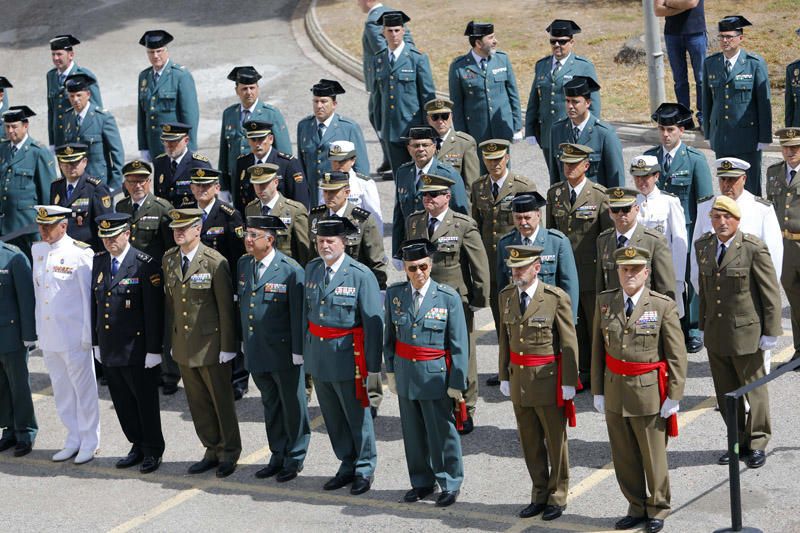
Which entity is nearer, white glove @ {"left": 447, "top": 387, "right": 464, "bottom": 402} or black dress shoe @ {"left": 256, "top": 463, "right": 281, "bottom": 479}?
white glove @ {"left": 447, "top": 387, "right": 464, "bottom": 402}

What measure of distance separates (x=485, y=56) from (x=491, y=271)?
11.0 feet

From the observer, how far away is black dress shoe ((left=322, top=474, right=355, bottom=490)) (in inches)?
433

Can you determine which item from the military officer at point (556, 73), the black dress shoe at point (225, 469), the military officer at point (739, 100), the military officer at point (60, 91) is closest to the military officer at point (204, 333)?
the black dress shoe at point (225, 469)

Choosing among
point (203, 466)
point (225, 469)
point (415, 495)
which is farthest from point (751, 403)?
point (203, 466)

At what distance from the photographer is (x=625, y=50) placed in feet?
67.6

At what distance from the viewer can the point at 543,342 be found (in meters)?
10.1

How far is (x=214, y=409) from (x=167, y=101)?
5.02m

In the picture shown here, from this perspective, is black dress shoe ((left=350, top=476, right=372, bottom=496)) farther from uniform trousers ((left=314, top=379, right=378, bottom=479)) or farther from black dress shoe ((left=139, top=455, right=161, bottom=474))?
black dress shoe ((left=139, top=455, right=161, bottom=474))

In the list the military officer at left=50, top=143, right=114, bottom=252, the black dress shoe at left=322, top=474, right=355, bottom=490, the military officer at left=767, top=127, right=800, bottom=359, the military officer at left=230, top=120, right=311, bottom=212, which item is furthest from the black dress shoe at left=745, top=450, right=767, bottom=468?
the military officer at left=50, top=143, right=114, bottom=252

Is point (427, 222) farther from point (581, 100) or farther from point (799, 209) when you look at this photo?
point (799, 209)

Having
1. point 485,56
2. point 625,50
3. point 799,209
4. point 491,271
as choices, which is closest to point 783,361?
point 799,209

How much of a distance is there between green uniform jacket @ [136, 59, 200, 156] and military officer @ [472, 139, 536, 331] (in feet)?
13.9

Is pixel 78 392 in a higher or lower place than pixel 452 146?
lower

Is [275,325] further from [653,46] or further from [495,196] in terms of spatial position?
[653,46]
